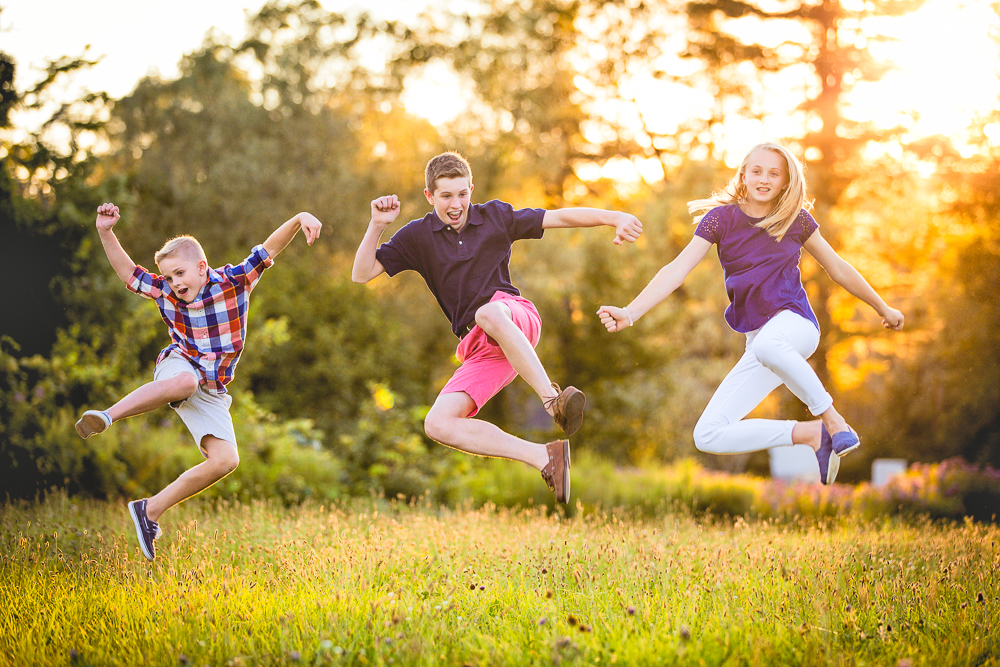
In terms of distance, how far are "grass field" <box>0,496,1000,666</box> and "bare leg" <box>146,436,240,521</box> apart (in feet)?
0.98

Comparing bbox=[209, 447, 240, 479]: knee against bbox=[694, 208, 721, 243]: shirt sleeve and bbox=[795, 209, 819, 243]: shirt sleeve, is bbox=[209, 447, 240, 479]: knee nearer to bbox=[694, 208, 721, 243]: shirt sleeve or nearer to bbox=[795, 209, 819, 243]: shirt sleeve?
bbox=[694, 208, 721, 243]: shirt sleeve

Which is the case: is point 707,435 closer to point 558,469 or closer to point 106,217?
point 558,469

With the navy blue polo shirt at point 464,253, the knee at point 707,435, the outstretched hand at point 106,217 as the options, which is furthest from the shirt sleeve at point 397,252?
the knee at point 707,435

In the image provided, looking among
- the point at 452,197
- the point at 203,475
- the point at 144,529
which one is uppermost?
the point at 452,197

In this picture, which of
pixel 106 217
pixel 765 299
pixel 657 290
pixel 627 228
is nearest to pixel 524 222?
pixel 627 228

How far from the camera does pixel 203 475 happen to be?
4.92 metres

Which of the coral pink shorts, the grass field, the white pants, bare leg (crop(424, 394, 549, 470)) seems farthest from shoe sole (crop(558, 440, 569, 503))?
the white pants

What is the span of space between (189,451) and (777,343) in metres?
6.79

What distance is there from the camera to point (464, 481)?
34.4ft

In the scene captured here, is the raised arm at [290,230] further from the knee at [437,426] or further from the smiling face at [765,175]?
the smiling face at [765,175]

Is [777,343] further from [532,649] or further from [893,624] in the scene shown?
[532,649]

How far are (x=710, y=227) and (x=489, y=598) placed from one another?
8.87 feet

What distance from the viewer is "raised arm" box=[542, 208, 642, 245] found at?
190 inches

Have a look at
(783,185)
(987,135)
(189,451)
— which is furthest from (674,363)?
(783,185)
